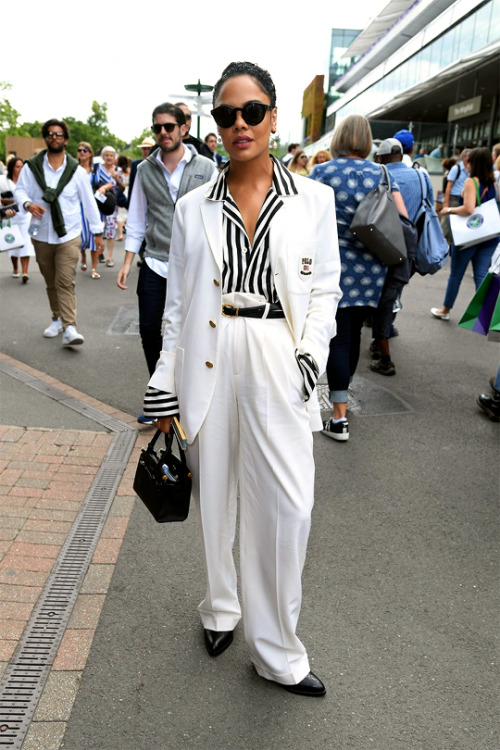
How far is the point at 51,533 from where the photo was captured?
11.6 feet

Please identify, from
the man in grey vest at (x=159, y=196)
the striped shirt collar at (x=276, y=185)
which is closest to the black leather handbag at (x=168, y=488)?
the striped shirt collar at (x=276, y=185)

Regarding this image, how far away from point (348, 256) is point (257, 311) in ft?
9.66

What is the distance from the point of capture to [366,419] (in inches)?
215

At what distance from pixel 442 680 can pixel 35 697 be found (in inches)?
60.0

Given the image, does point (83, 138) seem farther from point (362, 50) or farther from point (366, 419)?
point (366, 419)

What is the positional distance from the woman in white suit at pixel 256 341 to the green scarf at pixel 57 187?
489 cm

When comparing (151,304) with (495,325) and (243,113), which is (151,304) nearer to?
(495,325)

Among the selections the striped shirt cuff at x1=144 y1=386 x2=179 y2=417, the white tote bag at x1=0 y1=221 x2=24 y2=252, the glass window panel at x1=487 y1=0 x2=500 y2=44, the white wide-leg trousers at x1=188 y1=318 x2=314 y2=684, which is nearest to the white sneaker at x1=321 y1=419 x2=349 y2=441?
the white wide-leg trousers at x1=188 y1=318 x2=314 y2=684

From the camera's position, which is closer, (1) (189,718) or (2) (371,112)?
(1) (189,718)

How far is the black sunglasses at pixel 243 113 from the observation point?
2.19 metres

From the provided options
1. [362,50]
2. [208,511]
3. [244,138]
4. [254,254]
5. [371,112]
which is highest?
[362,50]

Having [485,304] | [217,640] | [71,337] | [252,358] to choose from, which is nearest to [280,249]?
[252,358]

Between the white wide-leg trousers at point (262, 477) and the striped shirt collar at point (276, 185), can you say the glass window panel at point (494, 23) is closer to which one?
the striped shirt collar at point (276, 185)

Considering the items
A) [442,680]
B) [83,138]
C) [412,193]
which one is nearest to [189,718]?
[442,680]
